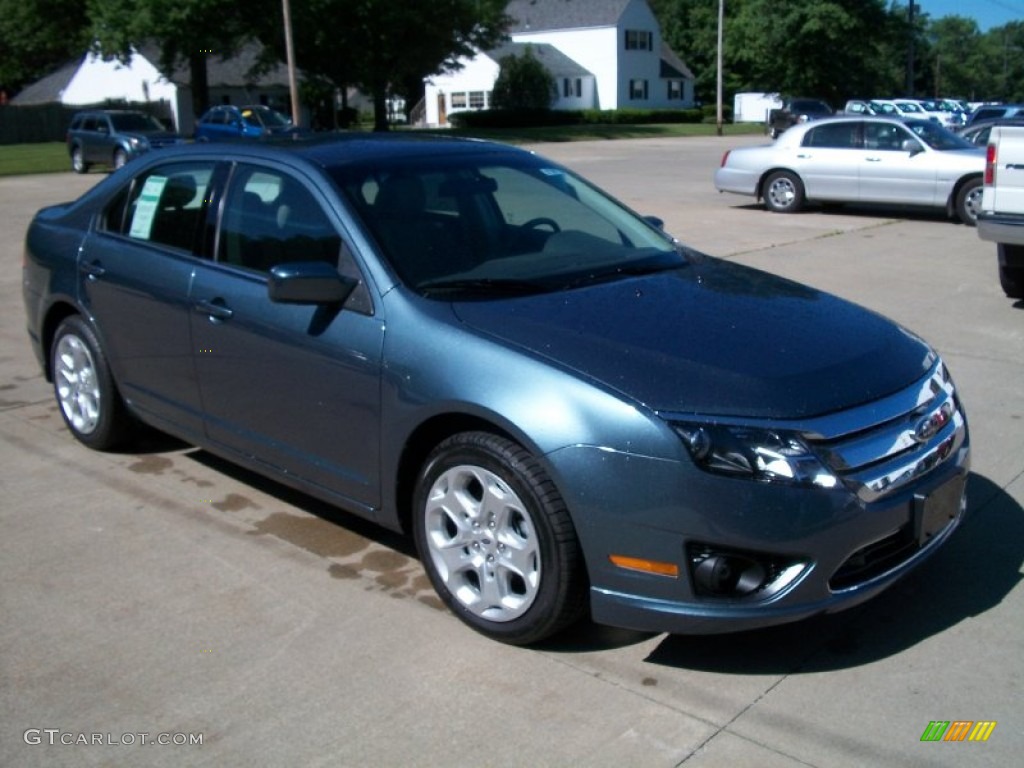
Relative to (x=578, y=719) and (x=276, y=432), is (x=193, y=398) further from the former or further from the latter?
(x=578, y=719)

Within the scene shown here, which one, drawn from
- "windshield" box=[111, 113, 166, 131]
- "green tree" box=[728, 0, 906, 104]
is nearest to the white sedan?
"windshield" box=[111, 113, 166, 131]

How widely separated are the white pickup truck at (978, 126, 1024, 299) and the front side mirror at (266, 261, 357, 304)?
6778 millimetres

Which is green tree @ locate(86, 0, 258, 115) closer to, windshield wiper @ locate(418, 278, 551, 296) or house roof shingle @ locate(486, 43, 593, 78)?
house roof shingle @ locate(486, 43, 593, 78)

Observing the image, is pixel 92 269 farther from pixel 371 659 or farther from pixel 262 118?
pixel 262 118

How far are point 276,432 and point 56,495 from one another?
58.1 inches

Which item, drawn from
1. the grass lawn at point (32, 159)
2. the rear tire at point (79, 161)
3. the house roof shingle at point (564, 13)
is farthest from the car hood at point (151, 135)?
the house roof shingle at point (564, 13)

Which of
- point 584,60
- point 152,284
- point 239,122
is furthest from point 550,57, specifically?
point 152,284

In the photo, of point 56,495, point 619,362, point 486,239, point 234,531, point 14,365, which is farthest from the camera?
point 14,365

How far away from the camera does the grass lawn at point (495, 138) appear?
33500 millimetres

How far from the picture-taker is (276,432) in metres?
4.56

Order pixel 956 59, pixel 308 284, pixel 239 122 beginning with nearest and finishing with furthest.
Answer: pixel 308 284, pixel 239 122, pixel 956 59

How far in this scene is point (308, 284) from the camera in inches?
161

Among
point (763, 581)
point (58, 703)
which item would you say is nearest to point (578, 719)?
point (763, 581)

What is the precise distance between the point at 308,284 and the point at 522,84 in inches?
2591
